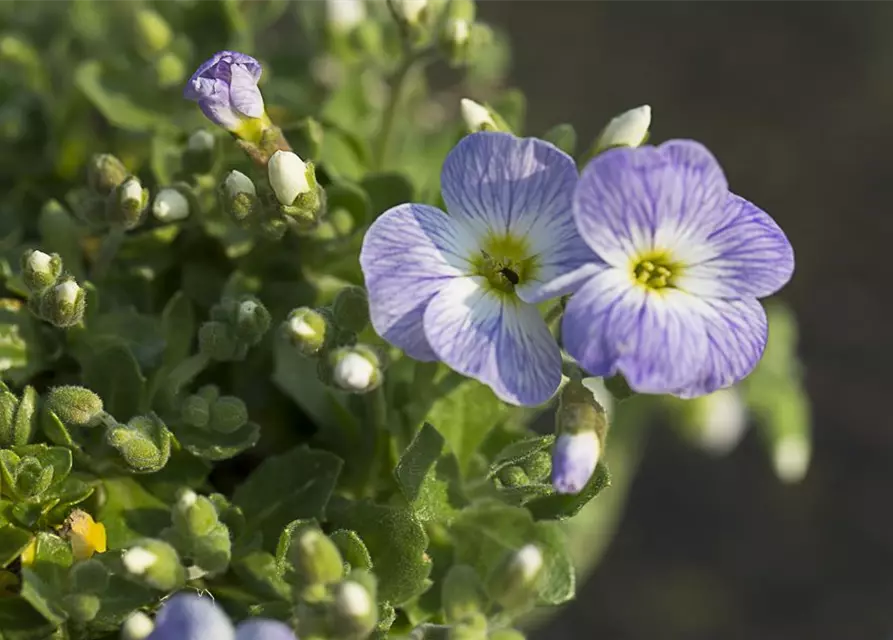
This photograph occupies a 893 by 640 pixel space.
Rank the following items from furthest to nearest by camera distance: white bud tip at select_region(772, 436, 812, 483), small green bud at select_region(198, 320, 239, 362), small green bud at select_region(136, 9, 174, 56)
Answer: white bud tip at select_region(772, 436, 812, 483) → small green bud at select_region(136, 9, 174, 56) → small green bud at select_region(198, 320, 239, 362)

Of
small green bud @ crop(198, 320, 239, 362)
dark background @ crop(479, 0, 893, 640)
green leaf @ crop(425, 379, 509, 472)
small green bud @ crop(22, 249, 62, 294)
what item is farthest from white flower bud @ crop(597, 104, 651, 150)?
dark background @ crop(479, 0, 893, 640)

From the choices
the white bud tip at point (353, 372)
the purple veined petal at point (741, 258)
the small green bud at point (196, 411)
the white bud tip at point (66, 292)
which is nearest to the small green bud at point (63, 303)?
the white bud tip at point (66, 292)

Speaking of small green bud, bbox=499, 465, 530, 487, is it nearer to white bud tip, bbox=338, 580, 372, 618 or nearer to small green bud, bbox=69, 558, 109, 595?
white bud tip, bbox=338, 580, 372, 618

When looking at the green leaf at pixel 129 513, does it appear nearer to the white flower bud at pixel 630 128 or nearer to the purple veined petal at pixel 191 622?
the purple veined petal at pixel 191 622

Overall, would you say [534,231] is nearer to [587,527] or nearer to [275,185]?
[275,185]

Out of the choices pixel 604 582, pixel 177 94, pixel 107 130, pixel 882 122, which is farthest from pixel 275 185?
pixel 882 122

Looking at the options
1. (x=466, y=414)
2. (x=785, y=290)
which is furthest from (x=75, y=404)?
(x=785, y=290)

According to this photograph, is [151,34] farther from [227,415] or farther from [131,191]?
[227,415]
